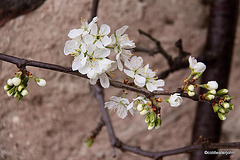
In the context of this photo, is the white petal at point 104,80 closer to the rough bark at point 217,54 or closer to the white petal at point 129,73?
the white petal at point 129,73

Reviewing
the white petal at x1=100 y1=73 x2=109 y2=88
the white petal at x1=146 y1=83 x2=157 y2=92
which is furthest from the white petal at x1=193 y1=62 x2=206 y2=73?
the white petal at x1=100 y1=73 x2=109 y2=88

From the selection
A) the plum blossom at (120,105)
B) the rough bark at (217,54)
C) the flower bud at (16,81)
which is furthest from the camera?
the rough bark at (217,54)

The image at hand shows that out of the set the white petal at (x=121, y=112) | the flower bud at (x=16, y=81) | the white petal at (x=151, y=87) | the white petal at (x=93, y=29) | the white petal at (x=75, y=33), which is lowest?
the flower bud at (x=16, y=81)

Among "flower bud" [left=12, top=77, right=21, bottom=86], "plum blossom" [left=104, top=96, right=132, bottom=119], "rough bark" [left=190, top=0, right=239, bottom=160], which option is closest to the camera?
"flower bud" [left=12, top=77, right=21, bottom=86]

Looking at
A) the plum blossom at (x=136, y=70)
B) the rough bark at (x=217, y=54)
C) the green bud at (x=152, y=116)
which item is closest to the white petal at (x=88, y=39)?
the plum blossom at (x=136, y=70)

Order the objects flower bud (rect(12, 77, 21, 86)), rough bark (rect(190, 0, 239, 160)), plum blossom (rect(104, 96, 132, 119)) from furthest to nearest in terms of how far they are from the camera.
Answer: rough bark (rect(190, 0, 239, 160))
plum blossom (rect(104, 96, 132, 119))
flower bud (rect(12, 77, 21, 86))

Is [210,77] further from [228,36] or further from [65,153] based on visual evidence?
[65,153]

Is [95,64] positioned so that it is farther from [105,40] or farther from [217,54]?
[217,54]

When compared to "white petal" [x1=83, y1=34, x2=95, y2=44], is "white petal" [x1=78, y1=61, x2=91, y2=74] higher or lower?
lower

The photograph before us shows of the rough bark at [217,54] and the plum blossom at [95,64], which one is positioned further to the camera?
the rough bark at [217,54]

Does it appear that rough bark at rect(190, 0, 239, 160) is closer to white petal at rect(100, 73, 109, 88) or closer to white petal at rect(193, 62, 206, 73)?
white petal at rect(193, 62, 206, 73)

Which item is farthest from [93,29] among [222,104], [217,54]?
[217,54]
